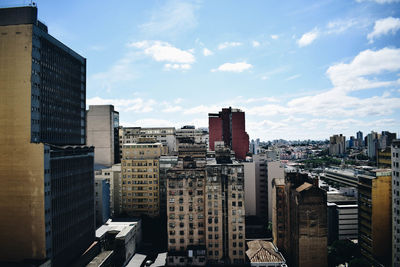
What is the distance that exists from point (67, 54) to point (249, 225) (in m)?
92.6

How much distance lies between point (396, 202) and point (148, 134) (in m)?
124

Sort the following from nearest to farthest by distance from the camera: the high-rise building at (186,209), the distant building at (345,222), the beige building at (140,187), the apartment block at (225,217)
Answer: the apartment block at (225,217) → the high-rise building at (186,209) → the distant building at (345,222) → the beige building at (140,187)

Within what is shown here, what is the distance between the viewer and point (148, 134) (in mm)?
158875

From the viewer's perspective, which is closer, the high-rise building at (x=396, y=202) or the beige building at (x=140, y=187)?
the high-rise building at (x=396, y=202)

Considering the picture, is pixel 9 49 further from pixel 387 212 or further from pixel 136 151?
pixel 387 212

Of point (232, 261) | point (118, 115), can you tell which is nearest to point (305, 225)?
point (232, 261)

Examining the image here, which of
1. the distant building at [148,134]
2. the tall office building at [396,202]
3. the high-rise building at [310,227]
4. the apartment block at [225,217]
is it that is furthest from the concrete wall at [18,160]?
the distant building at [148,134]

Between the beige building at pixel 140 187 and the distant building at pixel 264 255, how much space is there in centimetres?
3921

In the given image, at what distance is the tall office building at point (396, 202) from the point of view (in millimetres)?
67500

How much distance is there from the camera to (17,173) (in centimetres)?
5491

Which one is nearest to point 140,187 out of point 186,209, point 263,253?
point 186,209

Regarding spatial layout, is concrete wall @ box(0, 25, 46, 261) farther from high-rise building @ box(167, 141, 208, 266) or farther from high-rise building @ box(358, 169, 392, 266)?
high-rise building @ box(358, 169, 392, 266)

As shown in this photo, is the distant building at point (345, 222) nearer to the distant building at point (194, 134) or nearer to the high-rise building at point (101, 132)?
the distant building at point (194, 134)

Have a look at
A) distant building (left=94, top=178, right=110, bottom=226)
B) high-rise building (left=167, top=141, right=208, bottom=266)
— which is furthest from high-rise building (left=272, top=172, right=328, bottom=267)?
distant building (left=94, top=178, right=110, bottom=226)
